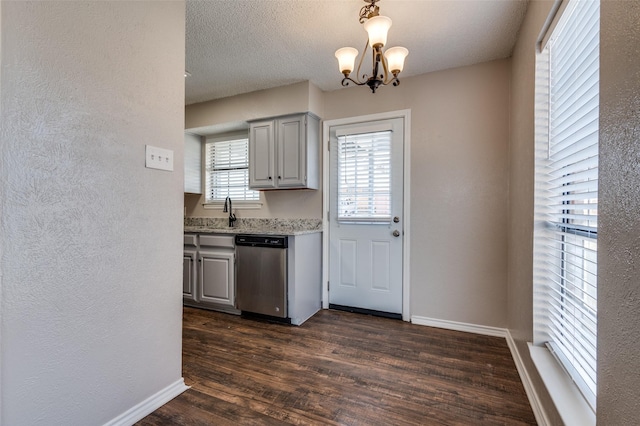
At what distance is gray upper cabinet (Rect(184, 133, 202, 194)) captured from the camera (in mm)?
3963

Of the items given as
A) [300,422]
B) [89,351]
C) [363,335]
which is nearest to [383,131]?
[363,335]

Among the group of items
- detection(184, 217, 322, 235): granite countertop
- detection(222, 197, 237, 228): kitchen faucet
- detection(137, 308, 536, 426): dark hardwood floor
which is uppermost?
detection(222, 197, 237, 228): kitchen faucet

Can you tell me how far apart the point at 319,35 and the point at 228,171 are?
2222 mm

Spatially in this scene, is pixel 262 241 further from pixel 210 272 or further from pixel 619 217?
pixel 619 217

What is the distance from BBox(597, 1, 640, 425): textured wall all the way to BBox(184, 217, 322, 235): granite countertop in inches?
88.5

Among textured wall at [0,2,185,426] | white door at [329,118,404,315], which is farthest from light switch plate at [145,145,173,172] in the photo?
white door at [329,118,404,315]

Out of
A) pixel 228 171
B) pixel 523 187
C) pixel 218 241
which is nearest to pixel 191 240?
pixel 218 241

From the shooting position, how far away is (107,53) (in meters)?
1.43

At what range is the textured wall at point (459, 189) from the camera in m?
2.68

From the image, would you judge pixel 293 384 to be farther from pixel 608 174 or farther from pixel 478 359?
pixel 608 174

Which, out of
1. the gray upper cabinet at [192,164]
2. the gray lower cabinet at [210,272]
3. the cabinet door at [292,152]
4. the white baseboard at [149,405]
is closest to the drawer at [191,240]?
the gray lower cabinet at [210,272]

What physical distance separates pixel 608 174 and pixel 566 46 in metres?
0.95

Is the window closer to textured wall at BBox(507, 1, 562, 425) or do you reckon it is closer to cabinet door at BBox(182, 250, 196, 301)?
textured wall at BBox(507, 1, 562, 425)

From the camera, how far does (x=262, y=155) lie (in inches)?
135
